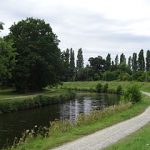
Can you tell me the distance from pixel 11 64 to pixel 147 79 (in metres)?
71.6

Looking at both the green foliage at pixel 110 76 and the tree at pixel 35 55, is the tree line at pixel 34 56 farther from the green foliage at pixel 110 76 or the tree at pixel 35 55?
the green foliage at pixel 110 76

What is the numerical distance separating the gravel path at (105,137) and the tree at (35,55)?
2257 inches

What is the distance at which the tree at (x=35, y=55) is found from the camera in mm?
91750

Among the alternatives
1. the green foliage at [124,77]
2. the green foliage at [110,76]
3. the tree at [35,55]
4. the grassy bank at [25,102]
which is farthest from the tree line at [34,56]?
the green foliage at [110,76]

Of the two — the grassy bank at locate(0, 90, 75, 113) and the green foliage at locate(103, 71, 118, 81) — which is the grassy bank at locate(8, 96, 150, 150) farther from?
the green foliage at locate(103, 71, 118, 81)

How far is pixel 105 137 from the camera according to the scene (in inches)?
1048

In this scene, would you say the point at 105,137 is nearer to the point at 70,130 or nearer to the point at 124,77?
the point at 70,130

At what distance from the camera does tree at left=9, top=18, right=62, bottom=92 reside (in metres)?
91.8

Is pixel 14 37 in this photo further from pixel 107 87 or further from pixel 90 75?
pixel 90 75

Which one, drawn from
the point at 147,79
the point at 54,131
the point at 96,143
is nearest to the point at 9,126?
the point at 54,131

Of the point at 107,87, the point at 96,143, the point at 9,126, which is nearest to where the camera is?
the point at 96,143

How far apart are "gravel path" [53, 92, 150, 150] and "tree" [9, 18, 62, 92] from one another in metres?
57.3

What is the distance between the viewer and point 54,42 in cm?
10131

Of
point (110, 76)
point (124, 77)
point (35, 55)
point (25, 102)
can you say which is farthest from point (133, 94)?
point (110, 76)
